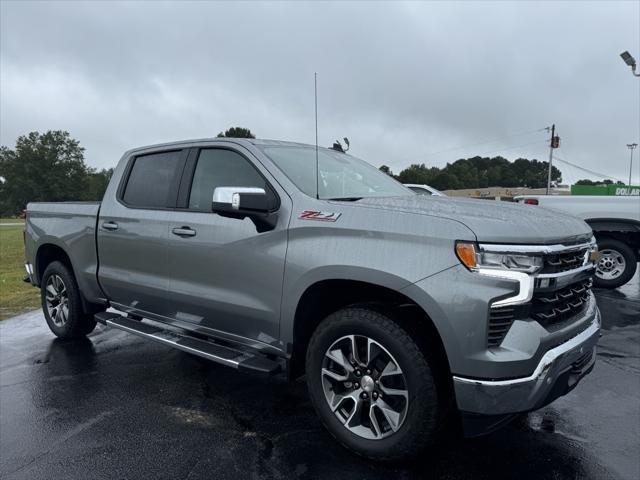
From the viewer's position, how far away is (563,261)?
8.81 ft

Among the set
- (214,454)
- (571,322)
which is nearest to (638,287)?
(571,322)

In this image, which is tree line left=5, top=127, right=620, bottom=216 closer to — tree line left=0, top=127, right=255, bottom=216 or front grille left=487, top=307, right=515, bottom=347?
tree line left=0, top=127, right=255, bottom=216

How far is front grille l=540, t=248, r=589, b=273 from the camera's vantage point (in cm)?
256

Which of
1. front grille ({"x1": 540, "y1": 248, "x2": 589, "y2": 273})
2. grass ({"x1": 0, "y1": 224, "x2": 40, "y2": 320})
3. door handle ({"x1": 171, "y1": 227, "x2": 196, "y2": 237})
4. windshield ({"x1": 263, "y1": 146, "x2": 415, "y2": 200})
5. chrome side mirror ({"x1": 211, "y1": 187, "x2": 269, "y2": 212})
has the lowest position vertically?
grass ({"x1": 0, "y1": 224, "x2": 40, "y2": 320})

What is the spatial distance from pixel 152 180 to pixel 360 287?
7.76ft

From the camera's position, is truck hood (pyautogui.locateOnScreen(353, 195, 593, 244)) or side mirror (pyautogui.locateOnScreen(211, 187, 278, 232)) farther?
side mirror (pyautogui.locateOnScreen(211, 187, 278, 232))

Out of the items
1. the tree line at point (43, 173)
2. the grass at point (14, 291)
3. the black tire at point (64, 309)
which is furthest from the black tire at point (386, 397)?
the tree line at point (43, 173)

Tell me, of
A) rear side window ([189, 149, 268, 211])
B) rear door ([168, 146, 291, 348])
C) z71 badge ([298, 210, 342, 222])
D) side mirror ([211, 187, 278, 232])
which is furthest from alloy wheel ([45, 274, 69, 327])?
z71 badge ([298, 210, 342, 222])

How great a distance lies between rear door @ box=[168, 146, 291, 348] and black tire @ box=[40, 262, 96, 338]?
1801 mm

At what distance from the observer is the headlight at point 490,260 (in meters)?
2.45

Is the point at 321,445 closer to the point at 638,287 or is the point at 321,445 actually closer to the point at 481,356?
the point at 481,356

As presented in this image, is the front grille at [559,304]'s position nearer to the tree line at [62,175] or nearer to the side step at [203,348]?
the side step at [203,348]

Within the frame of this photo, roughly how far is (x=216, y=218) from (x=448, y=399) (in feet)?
6.51

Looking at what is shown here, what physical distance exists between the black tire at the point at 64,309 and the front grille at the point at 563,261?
4510 millimetres
